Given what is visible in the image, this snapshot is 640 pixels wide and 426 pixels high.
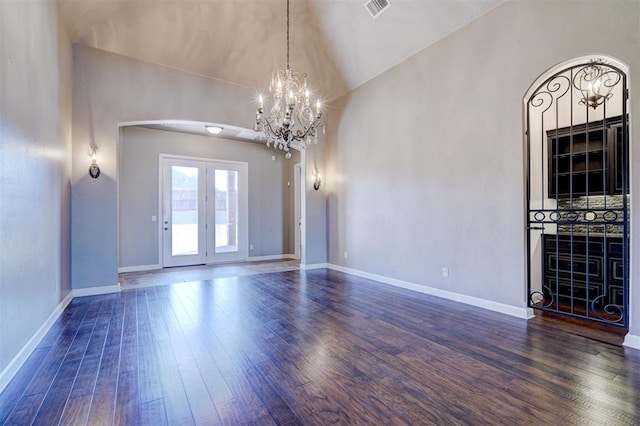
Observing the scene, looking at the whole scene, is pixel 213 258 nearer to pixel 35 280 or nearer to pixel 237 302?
pixel 237 302

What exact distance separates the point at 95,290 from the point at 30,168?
2565 mm

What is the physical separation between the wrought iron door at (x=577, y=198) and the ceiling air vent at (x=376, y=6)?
2.37 meters

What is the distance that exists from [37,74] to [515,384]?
480cm

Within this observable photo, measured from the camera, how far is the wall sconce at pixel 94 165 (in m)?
4.57

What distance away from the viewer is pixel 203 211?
735 cm

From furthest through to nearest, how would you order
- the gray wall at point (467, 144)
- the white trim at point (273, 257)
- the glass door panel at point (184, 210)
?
the white trim at point (273, 257), the glass door panel at point (184, 210), the gray wall at point (467, 144)

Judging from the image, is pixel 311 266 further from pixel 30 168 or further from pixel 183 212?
pixel 30 168

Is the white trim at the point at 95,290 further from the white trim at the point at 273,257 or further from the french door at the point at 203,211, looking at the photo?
the white trim at the point at 273,257

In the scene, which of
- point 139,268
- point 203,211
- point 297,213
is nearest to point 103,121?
point 203,211

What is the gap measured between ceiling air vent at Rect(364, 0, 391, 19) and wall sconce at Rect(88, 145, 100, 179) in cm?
459

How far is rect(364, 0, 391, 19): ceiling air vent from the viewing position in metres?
4.39

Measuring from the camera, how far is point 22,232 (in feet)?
8.21

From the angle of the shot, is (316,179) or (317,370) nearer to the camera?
(317,370)

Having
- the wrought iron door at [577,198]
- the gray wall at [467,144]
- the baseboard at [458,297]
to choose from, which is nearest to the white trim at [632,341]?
the gray wall at [467,144]
